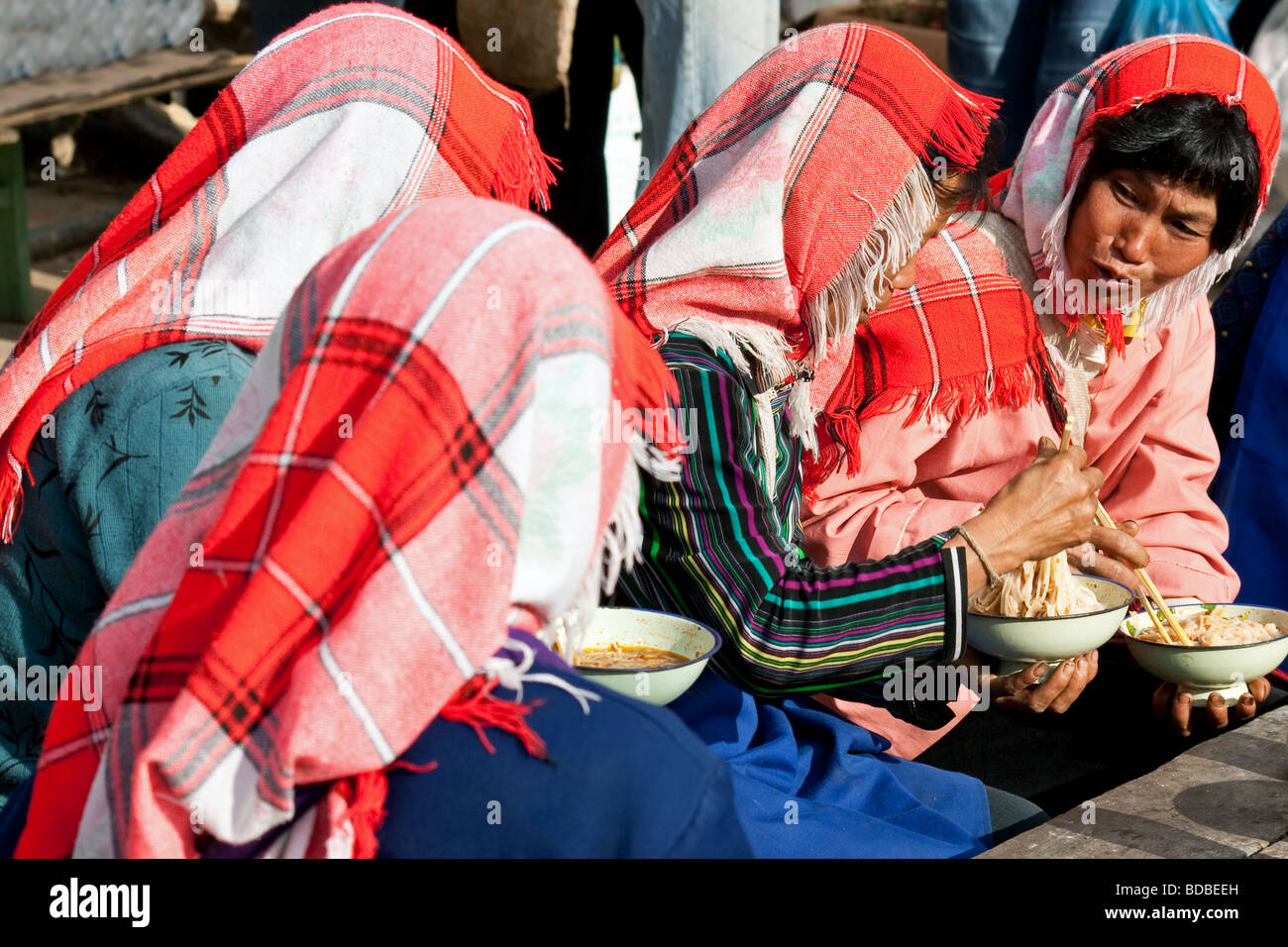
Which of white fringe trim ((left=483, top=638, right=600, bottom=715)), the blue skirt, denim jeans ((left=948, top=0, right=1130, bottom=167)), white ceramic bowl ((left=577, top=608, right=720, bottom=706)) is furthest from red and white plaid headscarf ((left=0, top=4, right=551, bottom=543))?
denim jeans ((left=948, top=0, right=1130, bottom=167))

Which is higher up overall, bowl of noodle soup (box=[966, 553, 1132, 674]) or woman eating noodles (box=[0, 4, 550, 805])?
woman eating noodles (box=[0, 4, 550, 805])

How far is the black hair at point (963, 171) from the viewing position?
238 cm

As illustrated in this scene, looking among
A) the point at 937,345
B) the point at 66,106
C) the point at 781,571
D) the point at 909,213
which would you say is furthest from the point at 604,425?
the point at 66,106

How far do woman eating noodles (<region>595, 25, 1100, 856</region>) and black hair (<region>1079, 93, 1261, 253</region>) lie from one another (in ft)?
1.51

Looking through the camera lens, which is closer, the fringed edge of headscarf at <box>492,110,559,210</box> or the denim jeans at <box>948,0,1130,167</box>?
the fringed edge of headscarf at <box>492,110,559,210</box>

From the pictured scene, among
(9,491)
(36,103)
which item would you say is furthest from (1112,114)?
(36,103)

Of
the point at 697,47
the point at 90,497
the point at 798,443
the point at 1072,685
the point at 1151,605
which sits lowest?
the point at 1072,685

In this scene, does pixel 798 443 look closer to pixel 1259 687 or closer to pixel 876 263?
pixel 876 263

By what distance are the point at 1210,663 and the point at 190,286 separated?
1.80 meters

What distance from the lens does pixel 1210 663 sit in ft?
7.69

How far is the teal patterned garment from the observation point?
180cm

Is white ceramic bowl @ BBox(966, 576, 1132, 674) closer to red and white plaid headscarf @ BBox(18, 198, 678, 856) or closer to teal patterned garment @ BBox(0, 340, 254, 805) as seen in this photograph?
red and white plaid headscarf @ BBox(18, 198, 678, 856)

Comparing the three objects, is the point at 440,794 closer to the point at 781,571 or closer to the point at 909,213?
the point at 781,571

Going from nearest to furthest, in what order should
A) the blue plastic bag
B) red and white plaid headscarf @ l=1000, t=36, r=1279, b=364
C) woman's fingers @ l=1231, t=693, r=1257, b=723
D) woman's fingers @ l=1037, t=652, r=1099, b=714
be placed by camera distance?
woman's fingers @ l=1231, t=693, r=1257, b=723 → woman's fingers @ l=1037, t=652, r=1099, b=714 → red and white plaid headscarf @ l=1000, t=36, r=1279, b=364 → the blue plastic bag
